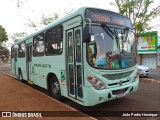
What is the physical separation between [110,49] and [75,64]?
3.87 feet

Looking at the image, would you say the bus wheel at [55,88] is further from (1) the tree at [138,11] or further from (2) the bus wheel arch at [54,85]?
(1) the tree at [138,11]

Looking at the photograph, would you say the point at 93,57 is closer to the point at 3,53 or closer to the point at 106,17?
the point at 106,17

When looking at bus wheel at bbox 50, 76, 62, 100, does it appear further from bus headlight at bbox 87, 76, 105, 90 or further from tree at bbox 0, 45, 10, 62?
tree at bbox 0, 45, 10, 62

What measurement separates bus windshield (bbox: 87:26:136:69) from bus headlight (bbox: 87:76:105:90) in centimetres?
37

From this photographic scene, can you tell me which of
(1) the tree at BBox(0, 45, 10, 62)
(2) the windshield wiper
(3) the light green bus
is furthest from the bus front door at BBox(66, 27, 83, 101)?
(1) the tree at BBox(0, 45, 10, 62)

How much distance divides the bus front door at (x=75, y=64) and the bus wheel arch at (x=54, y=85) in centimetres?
113

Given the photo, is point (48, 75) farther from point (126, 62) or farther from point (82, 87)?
point (126, 62)

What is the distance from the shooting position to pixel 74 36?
20.7 ft

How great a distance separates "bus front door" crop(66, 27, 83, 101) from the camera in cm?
598

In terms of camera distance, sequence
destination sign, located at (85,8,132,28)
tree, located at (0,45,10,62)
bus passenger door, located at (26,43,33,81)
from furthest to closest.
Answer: tree, located at (0,45,10,62) < bus passenger door, located at (26,43,33,81) < destination sign, located at (85,8,132,28)

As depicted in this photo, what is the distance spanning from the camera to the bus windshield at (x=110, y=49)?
5.75 m

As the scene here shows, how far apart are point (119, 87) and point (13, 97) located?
4.43 m

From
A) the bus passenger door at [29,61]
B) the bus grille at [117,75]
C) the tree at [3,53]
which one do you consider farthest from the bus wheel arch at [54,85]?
the tree at [3,53]

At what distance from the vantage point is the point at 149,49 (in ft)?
116
